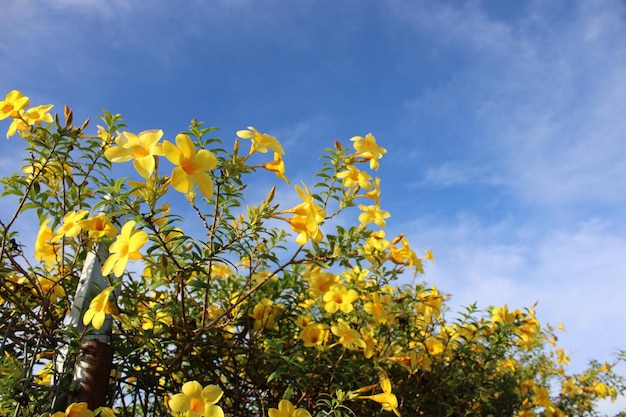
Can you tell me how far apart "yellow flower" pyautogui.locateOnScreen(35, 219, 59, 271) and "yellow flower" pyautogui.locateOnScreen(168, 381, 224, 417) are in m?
1.07

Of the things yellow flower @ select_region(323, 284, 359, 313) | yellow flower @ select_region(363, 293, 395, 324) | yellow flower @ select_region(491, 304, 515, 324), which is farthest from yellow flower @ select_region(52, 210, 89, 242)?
yellow flower @ select_region(491, 304, 515, 324)

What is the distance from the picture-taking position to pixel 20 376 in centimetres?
194

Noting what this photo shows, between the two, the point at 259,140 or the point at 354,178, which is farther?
the point at 354,178

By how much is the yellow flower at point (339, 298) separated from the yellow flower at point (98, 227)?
4.31 ft

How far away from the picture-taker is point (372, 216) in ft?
9.00

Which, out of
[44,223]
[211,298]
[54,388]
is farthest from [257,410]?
[44,223]

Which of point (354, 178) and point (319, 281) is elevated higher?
point (354, 178)

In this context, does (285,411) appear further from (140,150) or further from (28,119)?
(28,119)

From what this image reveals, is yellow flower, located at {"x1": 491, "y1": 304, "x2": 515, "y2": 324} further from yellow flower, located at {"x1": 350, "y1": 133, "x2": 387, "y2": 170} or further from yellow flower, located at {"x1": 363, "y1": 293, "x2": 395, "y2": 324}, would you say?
yellow flower, located at {"x1": 350, "y1": 133, "x2": 387, "y2": 170}

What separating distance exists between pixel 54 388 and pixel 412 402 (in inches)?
86.8

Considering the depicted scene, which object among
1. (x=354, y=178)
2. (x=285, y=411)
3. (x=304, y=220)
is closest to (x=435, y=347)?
(x=354, y=178)

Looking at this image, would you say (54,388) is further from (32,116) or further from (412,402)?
(412,402)

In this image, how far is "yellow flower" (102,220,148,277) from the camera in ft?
5.89

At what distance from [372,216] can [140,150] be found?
1.46 metres
